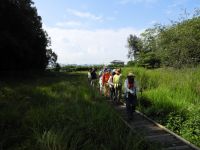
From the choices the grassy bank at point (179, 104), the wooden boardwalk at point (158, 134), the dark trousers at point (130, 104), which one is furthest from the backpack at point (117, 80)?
the dark trousers at point (130, 104)

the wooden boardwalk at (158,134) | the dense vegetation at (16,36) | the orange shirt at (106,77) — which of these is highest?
the dense vegetation at (16,36)

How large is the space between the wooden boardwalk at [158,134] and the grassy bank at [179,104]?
46 cm

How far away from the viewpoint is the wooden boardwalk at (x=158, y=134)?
8304mm

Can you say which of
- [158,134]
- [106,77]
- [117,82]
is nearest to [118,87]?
[117,82]

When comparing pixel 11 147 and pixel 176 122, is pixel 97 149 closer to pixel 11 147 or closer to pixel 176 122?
pixel 11 147

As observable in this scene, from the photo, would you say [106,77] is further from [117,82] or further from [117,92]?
[117,82]

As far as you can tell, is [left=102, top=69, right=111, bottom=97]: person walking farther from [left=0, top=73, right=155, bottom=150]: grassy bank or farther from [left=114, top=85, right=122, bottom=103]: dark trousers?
[left=0, top=73, right=155, bottom=150]: grassy bank

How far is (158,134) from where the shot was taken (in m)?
9.71

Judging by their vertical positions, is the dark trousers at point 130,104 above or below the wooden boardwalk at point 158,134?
above

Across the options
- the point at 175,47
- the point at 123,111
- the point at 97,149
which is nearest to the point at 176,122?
the point at 123,111

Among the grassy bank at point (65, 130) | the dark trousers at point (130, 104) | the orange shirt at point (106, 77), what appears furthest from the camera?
the orange shirt at point (106, 77)

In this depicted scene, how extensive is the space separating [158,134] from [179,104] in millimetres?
3013

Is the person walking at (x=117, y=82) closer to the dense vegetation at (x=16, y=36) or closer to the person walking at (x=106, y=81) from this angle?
the person walking at (x=106, y=81)

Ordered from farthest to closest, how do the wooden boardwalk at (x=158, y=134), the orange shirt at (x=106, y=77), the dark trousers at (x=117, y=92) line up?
the orange shirt at (x=106, y=77) < the dark trousers at (x=117, y=92) < the wooden boardwalk at (x=158, y=134)
